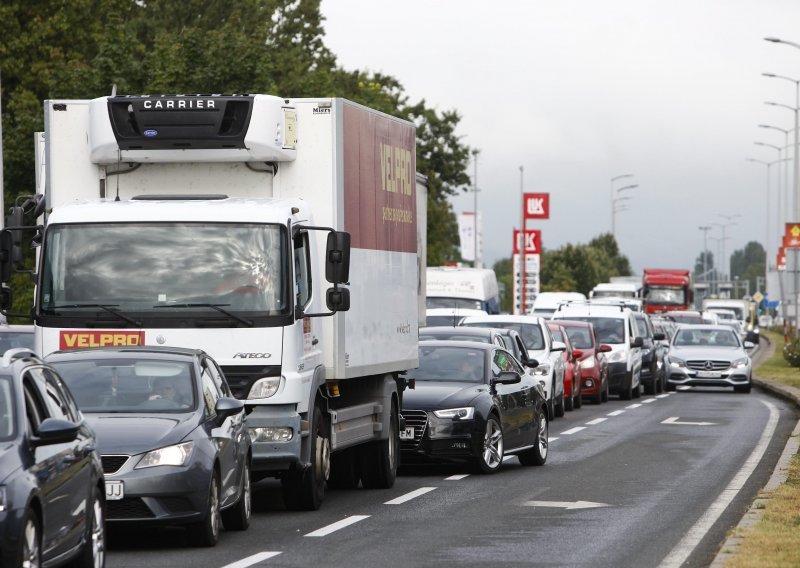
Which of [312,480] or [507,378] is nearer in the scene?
[312,480]

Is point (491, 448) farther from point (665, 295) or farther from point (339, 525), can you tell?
point (665, 295)

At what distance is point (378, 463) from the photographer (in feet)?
60.2

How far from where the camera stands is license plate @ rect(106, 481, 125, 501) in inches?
500

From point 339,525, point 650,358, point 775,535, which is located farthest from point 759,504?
point 650,358

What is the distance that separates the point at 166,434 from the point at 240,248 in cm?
277

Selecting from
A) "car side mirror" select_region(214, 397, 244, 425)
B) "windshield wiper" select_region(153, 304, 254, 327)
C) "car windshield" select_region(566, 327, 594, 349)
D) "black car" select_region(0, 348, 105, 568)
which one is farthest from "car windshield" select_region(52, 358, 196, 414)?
"car windshield" select_region(566, 327, 594, 349)

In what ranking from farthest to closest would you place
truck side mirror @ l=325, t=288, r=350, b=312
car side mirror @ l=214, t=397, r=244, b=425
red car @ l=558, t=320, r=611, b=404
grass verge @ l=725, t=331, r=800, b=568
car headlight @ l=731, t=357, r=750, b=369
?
car headlight @ l=731, t=357, r=750, b=369, red car @ l=558, t=320, r=611, b=404, truck side mirror @ l=325, t=288, r=350, b=312, car side mirror @ l=214, t=397, r=244, b=425, grass verge @ l=725, t=331, r=800, b=568

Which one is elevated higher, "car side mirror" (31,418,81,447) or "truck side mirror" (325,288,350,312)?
"truck side mirror" (325,288,350,312)

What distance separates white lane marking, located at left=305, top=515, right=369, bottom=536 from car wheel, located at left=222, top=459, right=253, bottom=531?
547 mm

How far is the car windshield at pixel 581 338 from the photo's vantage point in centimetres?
3866

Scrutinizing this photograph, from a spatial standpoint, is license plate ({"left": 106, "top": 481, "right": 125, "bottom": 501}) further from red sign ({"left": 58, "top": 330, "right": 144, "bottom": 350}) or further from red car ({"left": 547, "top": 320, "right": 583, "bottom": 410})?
red car ({"left": 547, "top": 320, "right": 583, "bottom": 410})

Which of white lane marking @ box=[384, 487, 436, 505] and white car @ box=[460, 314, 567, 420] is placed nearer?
white lane marking @ box=[384, 487, 436, 505]

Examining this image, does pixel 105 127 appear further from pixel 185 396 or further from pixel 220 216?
pixel 185 396

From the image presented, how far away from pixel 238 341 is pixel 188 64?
32658 mm
